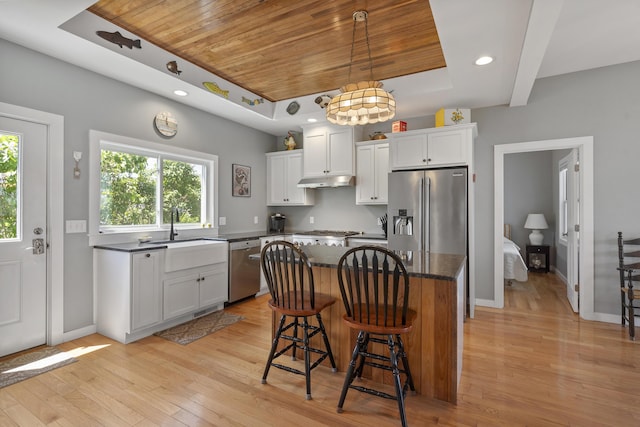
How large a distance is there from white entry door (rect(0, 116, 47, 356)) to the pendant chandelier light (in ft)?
8.52

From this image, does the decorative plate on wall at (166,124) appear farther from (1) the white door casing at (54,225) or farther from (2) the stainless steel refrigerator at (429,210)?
(2) the stainless steel refrigerator at (429,210)

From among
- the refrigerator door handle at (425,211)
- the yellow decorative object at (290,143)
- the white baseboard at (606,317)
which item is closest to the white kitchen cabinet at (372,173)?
the refrigerator door handle at (425,211)

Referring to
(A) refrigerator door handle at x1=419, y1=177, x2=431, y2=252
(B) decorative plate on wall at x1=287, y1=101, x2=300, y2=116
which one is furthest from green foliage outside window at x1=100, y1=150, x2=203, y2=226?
(A) refrigerator door handle at x1=419, y1=177, x2=431, y2=252

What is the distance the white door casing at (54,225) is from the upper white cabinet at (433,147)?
11.6 ft

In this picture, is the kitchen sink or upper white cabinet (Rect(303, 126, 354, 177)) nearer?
the kitchen sink

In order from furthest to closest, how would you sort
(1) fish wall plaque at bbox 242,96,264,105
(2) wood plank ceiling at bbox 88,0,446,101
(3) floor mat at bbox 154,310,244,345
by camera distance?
(1) fish wall plaque at bbox 242,96,264,105 → (3) floor mat at bbox 154,310,244,345 → (2) wood plank ceiling at bbox 88,0,446,101

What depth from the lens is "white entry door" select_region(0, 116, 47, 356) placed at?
2.62 meters

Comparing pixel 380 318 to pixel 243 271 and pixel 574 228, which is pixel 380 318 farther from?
pixel 574 228

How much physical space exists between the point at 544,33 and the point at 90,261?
4362 mm

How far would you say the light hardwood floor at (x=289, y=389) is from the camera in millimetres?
1888

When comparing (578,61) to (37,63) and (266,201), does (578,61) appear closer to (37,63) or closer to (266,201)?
(266,201)

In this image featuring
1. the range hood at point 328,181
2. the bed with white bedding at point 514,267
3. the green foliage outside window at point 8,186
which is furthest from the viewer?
the bed with white bedding at point 514,267

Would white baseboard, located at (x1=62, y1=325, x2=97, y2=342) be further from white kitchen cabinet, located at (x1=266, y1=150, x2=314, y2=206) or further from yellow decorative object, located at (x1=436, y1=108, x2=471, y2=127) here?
yellow decorative object, located at (x1=436, y1=108, x2=471, y2=127)

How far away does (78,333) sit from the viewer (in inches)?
119
